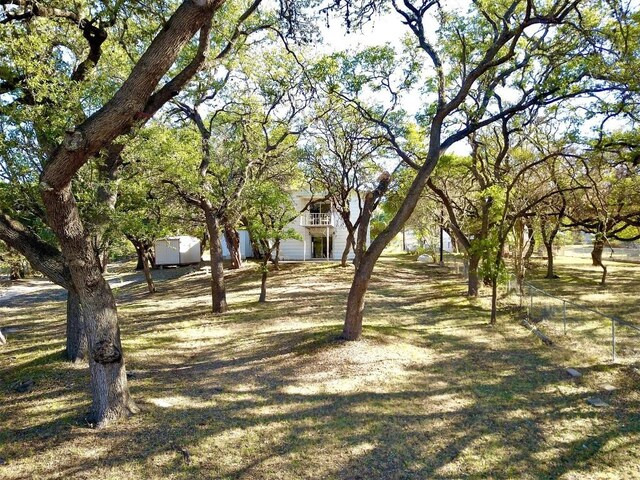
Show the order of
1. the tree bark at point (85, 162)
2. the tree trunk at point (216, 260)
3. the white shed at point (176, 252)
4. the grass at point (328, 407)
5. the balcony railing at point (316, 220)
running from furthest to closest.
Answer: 1. the white shed at point (176, 252)
2. the balcony railing at point (316, 220)
3. the tree trunk at point (216, 260)
4. the grass at point (328, 407)
5. the tree bark at point (85, 162)

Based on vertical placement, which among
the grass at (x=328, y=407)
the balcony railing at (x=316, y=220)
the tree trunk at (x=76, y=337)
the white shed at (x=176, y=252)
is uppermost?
the balcony railing at (x=316, y=220)

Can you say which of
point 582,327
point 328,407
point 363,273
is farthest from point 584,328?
point 328,407

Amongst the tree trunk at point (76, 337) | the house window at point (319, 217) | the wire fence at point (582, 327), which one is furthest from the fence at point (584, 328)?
the house window at point (319, 217)

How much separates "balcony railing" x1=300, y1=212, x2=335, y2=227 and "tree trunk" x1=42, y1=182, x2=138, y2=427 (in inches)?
1070

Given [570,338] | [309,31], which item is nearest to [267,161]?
→ [309,31]

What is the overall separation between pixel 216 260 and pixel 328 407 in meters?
8.47

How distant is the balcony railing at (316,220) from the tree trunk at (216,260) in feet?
61.2

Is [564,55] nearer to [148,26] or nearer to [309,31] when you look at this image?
[309,31]

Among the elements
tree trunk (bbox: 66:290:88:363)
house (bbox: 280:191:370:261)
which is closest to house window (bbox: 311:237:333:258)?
house (bbox: 280:191:370:261)

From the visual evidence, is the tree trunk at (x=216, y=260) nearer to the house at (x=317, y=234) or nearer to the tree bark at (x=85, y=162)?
the tree bark at (x=85, y=162)

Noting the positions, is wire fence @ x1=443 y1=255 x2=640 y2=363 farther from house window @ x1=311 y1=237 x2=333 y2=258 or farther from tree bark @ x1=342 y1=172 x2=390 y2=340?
house window @ x1=311 y1=237 x2=333 y2=258

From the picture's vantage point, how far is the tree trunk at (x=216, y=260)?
13.5 m

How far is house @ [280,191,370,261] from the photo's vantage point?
1312 inches

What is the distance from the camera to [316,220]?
1323 inches
